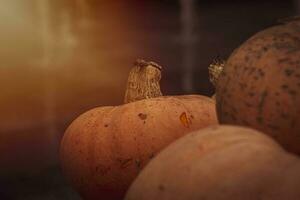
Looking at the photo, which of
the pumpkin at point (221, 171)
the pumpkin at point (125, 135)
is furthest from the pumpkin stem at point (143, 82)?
the pumpkin at point (221, 171)

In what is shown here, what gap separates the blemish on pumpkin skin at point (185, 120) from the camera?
5.83ft

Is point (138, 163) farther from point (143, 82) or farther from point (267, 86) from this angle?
point (267, 86)

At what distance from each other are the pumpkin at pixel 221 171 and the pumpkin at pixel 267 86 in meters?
0.18

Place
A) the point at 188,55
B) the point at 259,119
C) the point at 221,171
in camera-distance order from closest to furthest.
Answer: the point at 221,171 < the point at 259,119 < the point at 188,55

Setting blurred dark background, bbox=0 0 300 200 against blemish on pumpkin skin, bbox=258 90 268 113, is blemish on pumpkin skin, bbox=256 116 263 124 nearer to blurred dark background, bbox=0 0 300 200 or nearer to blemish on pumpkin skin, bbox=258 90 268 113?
blemish on pumpkin skin, bbox=258 90 268 113

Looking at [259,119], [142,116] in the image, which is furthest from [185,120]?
[259,119]

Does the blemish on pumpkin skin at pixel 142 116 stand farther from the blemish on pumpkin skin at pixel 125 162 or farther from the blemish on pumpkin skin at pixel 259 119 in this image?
the blemish on pumpkin skin at pixel 259 119

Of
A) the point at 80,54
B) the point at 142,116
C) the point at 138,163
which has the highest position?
the point at 80,54

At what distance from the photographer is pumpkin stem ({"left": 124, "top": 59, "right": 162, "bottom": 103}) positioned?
193 cm

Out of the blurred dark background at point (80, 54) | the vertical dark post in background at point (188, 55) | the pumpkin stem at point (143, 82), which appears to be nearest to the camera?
the pumpkin stem at point (143, 82)

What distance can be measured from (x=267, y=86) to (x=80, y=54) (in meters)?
1.54

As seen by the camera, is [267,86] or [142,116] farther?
[142,116]

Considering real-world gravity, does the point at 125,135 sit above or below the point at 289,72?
below

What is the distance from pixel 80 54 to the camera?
2.68 m
